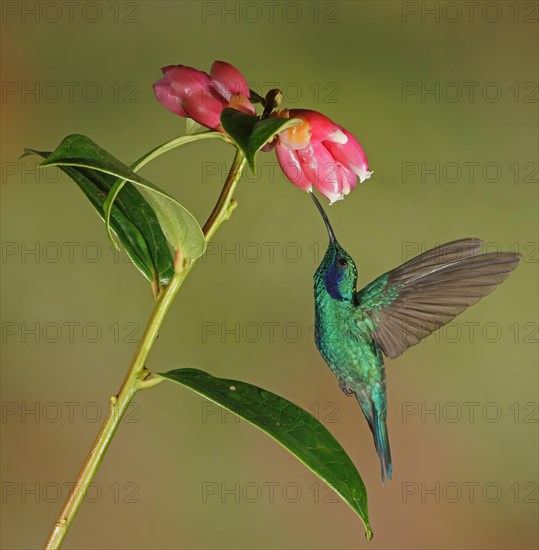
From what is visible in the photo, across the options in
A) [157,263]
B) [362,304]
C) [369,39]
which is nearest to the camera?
[157,263]

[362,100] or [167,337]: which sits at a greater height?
[362,100]

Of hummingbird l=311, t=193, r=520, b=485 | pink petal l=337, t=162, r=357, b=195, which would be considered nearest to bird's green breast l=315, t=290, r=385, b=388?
hummingbird l=311, t=193, r=520, b=485

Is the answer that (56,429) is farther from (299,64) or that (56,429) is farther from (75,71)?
(299,64)

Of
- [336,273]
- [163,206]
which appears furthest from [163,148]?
[336,273]

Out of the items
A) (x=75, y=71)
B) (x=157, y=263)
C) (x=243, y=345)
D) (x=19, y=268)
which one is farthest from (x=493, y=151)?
(x=157, y=263)

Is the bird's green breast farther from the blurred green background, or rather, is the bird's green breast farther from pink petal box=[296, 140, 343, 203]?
the blurred green background

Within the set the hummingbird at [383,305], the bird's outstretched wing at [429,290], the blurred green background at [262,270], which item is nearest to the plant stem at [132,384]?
the hummingbird at [383,305]

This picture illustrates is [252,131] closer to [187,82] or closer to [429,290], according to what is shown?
[187,82]

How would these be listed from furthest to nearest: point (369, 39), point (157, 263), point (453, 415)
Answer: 1. point (369, 39)
2. point (453, 415)
3. point (157, 263)
